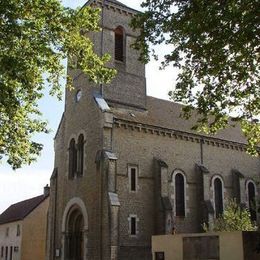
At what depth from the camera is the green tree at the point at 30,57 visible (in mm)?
14359

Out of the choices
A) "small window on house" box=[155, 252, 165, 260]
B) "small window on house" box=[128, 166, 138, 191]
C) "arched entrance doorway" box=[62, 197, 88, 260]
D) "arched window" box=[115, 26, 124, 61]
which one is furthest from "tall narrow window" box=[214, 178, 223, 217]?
"small window on house" box=[155, 252, 165, 260]

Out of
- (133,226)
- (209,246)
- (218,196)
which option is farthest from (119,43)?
(209,246)

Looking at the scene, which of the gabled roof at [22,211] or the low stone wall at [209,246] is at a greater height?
the gabled roof at [22,211]

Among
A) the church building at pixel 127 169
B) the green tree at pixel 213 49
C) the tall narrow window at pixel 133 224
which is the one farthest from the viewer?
the tall narrow window at pixel 133 224

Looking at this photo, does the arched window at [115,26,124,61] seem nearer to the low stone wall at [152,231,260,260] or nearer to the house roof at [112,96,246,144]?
the house roof at [112,96,246,144]

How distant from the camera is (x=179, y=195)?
29703 millimetres

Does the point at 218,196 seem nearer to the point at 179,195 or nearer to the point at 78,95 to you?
the point at 179,195

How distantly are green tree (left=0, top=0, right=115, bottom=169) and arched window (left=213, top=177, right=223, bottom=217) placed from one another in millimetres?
17438

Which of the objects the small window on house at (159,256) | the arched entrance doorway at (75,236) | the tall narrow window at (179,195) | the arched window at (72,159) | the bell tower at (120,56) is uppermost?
the bell tower at (120,56)

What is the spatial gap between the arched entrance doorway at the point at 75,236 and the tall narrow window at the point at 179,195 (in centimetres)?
632

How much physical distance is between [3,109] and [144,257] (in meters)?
15.1

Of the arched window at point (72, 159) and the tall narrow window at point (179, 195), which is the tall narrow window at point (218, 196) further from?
the arched window at point (72, 159)

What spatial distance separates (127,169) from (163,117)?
239 inches

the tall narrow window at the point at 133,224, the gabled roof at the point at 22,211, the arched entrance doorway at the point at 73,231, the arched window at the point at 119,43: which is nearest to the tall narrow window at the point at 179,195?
the tall narrow window at the point at 133,224
